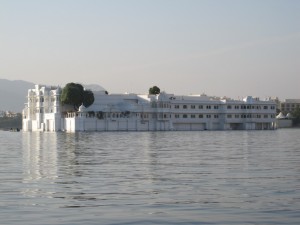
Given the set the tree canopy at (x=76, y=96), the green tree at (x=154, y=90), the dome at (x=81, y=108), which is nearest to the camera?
the dome at (x=81, y=108)

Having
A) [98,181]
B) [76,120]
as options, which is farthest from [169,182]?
[76,120]

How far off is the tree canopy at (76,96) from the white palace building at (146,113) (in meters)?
1.76

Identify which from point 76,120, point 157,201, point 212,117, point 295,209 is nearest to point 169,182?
point 157,201

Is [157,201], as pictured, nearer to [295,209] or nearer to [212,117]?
[295,209]

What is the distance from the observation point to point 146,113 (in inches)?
4820

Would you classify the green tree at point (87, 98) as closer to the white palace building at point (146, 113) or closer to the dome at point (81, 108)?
the white palace building at point (146, 113)

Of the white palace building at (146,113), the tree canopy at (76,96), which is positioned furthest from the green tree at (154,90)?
the tree canopy at (76,96)

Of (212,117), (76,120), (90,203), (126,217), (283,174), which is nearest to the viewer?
(126,217)

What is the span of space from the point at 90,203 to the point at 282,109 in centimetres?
18786

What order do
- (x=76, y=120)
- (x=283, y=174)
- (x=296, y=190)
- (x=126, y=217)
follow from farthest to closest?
(x=76, y=120) < (x=283, y=174) < (x=296, y=190) < (x=126, y=217)

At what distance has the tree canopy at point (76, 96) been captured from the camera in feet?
379

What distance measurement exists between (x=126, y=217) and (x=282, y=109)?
18933cm

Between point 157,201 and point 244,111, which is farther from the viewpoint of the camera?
point 244,111

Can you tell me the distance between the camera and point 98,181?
18.5 m
